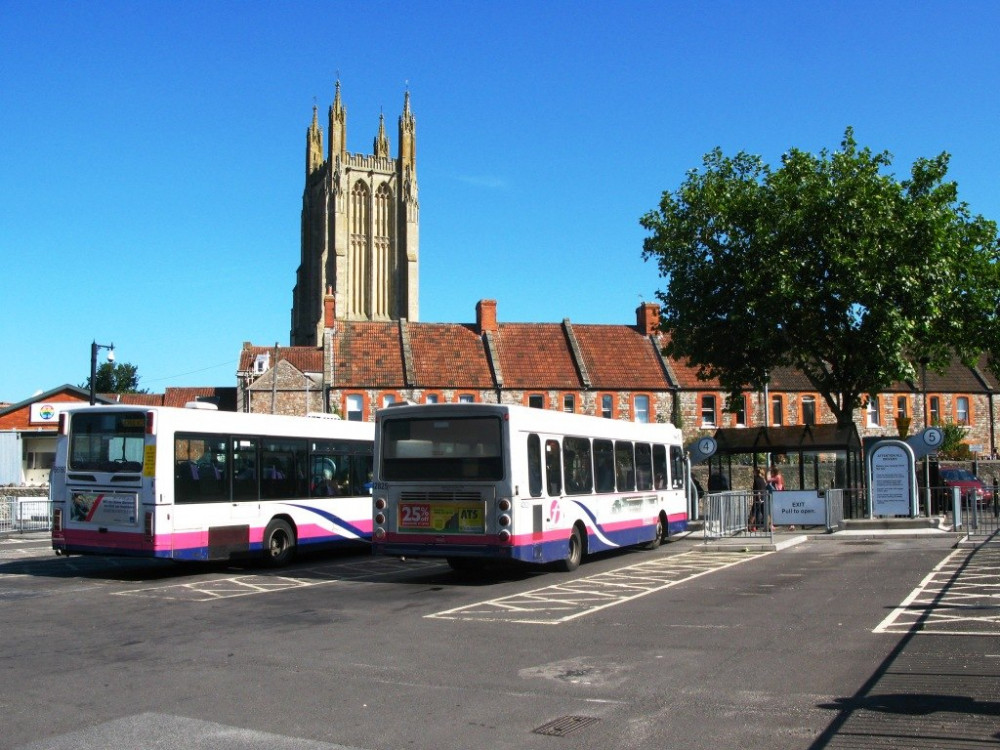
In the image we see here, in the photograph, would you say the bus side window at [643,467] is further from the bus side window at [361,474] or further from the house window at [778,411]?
the house window at [778,411]

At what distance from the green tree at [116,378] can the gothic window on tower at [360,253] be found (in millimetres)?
26104

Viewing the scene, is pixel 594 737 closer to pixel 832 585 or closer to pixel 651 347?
pixel 832 585

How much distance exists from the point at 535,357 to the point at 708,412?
10.3 meters

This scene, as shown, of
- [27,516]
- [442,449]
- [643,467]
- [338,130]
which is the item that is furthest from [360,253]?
[442,449]

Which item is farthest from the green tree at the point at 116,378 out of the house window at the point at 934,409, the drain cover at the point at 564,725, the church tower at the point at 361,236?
the drain cover at the point at 564,725

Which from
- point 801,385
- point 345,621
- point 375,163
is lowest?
point 345,621

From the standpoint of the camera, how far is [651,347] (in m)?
59.7

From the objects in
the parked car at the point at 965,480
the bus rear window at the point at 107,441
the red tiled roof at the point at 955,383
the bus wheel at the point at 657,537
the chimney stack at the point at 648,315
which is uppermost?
the chimney stack at the point at 648,315

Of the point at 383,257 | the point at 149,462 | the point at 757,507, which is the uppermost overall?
the point at 383,257

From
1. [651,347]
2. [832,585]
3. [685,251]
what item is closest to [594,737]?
[832,585]

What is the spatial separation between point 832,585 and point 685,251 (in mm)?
20006

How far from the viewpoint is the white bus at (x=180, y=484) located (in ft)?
54.0

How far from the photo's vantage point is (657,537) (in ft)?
72.8

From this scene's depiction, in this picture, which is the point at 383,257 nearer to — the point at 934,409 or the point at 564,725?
the point at 934,409
